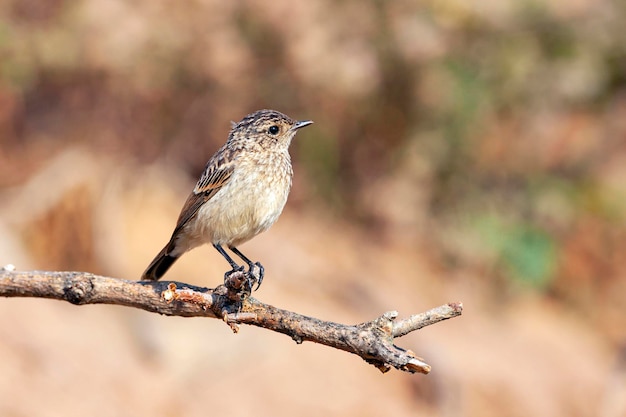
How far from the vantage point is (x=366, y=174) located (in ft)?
35.4

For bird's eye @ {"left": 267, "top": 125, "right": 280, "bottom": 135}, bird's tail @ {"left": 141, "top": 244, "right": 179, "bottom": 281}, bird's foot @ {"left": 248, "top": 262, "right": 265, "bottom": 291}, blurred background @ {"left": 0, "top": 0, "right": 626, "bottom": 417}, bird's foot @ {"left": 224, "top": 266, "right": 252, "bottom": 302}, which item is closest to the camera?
bird's foot @ {"left": 224, "top": 266, "right": 252, "bottom": 302}

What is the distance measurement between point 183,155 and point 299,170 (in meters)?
1.40

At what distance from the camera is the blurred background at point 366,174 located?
8.46 metres

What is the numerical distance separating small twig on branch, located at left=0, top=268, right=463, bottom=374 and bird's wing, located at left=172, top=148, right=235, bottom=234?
1065mm

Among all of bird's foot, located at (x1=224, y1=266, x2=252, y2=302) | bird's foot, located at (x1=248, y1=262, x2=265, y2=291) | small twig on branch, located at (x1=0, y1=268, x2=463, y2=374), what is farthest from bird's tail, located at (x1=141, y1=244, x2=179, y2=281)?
bird's foot, located at (x1=224, y1=266, x2=252, y2=302)

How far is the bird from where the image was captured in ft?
16.3

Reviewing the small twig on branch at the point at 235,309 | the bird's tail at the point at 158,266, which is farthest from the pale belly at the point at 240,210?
the small twig on branch at the point at 235,309

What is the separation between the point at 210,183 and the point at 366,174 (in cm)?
573

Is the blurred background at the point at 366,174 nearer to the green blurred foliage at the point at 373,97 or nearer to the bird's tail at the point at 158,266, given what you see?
the green blurred foliage at the point at 373,97

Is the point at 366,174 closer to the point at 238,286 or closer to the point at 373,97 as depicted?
the point at 373,97

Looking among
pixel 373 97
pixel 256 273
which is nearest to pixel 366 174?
pixel 373 97

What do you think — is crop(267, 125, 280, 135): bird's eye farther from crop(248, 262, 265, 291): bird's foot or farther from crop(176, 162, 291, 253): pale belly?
crop(248, 262, 265, 291): bird's foot

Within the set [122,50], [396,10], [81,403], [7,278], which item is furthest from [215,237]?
[396,10]

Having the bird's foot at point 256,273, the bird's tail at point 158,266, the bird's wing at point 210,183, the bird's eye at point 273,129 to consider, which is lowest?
the bird's foot at point 256,273
